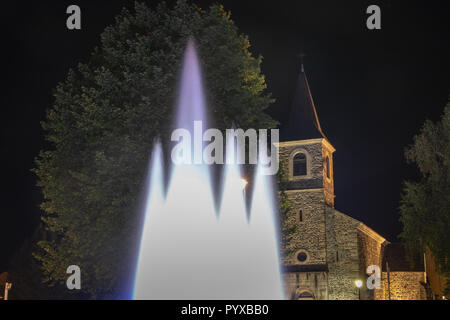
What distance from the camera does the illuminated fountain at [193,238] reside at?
1805cm

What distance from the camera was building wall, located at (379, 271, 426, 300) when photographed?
151ft

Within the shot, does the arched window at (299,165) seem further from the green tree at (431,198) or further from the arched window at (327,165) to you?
the green tree at (431,198)

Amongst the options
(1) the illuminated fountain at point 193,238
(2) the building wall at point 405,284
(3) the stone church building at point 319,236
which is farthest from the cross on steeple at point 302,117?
(1) the illuminated fountain at point 193,238

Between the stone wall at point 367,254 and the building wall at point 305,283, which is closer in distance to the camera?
the building wall at point 305,283

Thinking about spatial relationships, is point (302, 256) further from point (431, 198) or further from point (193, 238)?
point (193, 238)

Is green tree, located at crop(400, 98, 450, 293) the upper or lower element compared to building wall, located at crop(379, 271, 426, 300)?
upper

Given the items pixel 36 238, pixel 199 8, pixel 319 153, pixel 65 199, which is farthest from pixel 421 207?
pixel 36 238

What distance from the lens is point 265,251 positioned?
67.4 feet

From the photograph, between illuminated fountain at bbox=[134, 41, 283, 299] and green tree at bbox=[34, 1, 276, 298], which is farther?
green tree at bbox=[34, 1, 276, 298]

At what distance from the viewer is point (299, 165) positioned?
43938 mm

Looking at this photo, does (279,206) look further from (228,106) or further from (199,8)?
(199,8)

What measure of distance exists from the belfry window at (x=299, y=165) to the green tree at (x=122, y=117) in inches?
882

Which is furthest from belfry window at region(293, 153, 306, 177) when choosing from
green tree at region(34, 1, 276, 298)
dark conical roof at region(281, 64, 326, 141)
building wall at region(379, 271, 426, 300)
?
green tree at region(34, 1, 276, 298)

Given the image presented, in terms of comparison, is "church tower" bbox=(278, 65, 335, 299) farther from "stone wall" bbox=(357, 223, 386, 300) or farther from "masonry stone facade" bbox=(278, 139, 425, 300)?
"stone wall" bbox=(357, 223, 386, 300)
